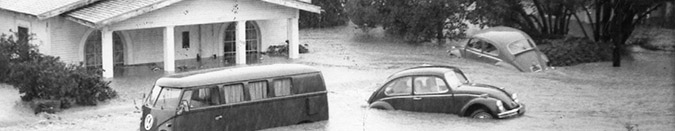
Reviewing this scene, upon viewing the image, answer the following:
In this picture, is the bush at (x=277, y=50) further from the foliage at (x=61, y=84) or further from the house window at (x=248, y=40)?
the foliage at (x=61, y=84)

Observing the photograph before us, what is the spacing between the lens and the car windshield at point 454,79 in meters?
24.6

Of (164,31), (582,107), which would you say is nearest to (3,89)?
(164,31)

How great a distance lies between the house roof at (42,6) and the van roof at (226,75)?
1126 centimetres

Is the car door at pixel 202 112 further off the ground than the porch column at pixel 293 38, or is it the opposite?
the porch column at pixel 293 38

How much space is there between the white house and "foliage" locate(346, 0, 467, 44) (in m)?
6.76

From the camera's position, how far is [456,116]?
957 inches

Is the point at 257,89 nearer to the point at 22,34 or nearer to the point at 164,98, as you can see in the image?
the point at 164,98

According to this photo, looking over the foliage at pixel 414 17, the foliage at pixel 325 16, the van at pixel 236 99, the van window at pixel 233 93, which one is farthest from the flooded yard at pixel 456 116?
the foliage at pixel 325 16

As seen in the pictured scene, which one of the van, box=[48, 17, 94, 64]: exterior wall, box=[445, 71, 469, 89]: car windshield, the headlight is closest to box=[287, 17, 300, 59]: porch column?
box=[48, 17, 94, 64]: exterior wall

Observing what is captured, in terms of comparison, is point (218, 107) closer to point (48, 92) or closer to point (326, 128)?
point (326, 128)

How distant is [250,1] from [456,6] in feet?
31.1

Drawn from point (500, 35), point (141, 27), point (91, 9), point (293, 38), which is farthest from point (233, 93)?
point (293, 38)

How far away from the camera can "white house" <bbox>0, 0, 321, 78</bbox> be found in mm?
33469

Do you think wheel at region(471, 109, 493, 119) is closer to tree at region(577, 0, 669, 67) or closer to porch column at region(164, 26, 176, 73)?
porch column at region(164, 26, 176, 73)
